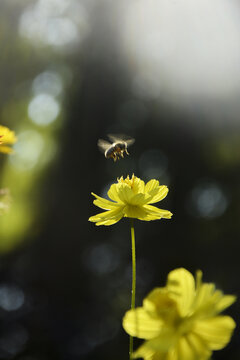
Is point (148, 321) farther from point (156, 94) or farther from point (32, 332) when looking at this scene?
point (156, 94)

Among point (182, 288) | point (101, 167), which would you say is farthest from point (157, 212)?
point (101, 167)

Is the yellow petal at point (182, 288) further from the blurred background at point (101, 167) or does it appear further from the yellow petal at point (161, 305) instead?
the blurred background at point (101, 167)

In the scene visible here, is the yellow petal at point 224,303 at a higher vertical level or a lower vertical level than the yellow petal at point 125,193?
lower

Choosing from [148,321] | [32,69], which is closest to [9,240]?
[32,69]

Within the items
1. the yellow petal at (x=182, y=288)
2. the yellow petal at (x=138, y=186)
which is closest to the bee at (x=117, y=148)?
the yellow petal at (x=138, y=186)

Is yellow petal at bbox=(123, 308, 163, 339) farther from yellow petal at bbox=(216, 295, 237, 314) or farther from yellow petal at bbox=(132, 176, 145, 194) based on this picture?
yellow petal at bbox=(132, 176, 145, 194)

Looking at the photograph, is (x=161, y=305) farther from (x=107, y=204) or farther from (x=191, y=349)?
(x=107, y=204)

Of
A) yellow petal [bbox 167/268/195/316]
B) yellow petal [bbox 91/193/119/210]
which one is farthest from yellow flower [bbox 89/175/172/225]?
yellow petal [bbox 167/268/195/316]
